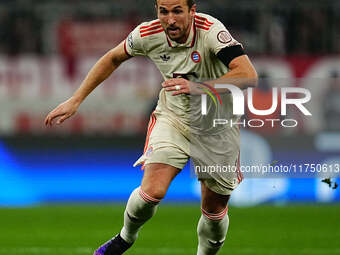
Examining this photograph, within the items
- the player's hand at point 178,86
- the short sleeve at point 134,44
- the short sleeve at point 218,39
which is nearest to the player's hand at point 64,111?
the short sleeve at point 134,44

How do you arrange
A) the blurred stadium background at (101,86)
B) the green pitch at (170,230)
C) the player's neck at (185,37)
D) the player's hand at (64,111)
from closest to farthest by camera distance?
1. the player's neck at (185,37)
2. the player's hand at (64,111)
3. the green pitch at (170,230)
4. the blurred stadium background at (101,86)

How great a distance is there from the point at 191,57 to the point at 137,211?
3.90 feet

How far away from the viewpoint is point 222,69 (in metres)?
6.23

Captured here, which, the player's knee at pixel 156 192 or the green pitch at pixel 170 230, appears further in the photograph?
the green pitch at pixel 170 230

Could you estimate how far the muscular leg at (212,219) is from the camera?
20.8ft

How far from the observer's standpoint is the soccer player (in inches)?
233

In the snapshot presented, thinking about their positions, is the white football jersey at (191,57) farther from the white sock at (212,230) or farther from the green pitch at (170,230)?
the green pitch at (170,230)

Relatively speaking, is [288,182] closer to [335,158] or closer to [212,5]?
[335,158]

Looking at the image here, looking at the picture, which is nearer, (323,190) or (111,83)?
(323,190)

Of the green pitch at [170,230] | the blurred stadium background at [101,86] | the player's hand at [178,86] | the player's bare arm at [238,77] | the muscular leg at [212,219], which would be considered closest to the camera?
the player's hand at [178,86]

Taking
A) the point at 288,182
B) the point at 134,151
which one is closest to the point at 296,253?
the point at 288,182

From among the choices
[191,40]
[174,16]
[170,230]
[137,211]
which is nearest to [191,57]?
[191,40]

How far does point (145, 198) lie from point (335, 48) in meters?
9.38

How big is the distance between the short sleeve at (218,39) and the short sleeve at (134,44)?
0.55 m
